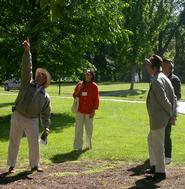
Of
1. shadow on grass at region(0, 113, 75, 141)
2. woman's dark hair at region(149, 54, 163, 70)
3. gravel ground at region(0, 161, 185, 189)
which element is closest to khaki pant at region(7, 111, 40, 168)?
gravel ground at region(0, 161, 185, 189)

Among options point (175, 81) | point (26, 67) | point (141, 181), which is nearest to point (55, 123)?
point (175, 81)

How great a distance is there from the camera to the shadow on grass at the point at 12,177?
823 centimetres

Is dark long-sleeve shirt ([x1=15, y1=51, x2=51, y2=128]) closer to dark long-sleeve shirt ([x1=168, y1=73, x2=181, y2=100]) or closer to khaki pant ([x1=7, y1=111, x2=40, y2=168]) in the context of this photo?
khaki pant ([x1=7, y1=111, x2=40, y2=168])

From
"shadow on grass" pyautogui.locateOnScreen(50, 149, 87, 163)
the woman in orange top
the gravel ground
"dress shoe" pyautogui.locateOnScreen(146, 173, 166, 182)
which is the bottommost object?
"shadow on grass" pyautogui.locateOnScreen(50, 149, 87, 163)

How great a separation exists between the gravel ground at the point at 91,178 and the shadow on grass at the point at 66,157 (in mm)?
651

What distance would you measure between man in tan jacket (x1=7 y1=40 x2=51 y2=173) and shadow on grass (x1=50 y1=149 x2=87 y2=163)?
1502 mm

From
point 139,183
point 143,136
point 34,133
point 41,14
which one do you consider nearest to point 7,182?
point 34,133

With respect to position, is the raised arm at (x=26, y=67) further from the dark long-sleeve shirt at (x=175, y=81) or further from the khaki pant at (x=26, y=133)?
the dark long-sleeve shirt at (x=175, y=81)

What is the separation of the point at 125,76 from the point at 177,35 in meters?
10.5

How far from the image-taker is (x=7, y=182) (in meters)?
8.15

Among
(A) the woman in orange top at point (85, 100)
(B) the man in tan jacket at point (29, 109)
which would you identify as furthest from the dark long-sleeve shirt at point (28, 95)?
(A) the woman in orange top at point (85, 100)

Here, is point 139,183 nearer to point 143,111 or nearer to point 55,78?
point 55,78

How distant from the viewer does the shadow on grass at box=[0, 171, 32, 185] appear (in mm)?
8227

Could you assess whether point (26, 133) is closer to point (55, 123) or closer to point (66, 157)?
point (66, 157)
